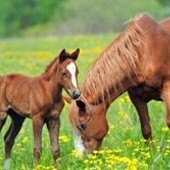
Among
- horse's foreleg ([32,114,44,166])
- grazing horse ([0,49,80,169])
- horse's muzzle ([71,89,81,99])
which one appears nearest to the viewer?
horse's muzzle ([71,89,81,99])

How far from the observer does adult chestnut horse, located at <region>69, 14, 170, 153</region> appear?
8.21m

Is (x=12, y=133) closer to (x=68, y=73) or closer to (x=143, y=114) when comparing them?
(x=68, y=73)

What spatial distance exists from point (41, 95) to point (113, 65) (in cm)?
106

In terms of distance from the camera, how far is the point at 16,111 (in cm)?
789

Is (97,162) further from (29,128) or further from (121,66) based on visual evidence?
(29,128)

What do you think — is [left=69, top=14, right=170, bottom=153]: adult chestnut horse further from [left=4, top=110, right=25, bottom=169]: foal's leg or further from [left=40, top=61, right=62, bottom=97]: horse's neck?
[left=4, top=110, right=25, bottom=169]: foal's leg

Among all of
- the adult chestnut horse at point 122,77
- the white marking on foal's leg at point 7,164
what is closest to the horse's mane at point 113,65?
the adult chestnut horse at point 122,77

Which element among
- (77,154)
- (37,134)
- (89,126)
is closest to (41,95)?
(37,134)

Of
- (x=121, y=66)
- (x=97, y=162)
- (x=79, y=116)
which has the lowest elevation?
(x=97, y=162)

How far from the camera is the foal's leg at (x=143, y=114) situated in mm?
8891

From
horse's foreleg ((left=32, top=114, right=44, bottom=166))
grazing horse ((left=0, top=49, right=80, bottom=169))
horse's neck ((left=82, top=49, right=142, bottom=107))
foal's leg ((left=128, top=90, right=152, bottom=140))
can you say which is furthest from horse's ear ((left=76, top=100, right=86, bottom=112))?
foal's leg ((left=128, top=90, right=152, bottom=140))

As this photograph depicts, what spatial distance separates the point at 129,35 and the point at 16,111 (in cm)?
164

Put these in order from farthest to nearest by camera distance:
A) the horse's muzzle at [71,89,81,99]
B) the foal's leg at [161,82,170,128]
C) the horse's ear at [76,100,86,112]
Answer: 1. the foal's leg at [161,82,170,128]
2. the horse's ear at [76,100,86,112]
3. the horse's muzzle at [71,89,81,99]

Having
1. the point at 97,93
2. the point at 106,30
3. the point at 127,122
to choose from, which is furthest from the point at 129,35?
the point at 106,30
